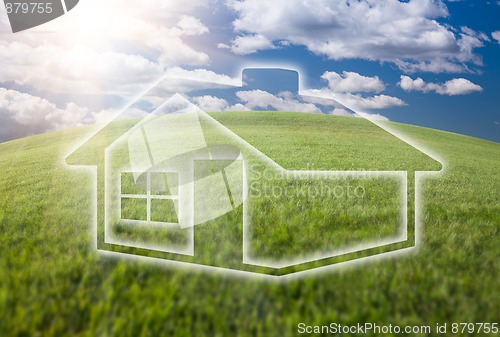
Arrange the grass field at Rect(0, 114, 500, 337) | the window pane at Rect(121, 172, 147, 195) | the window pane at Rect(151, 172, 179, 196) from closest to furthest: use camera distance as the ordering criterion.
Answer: the grass field at Rect(0, 114, 500, 337), the window pane at Rect(151, 172, 179, 196), the window pane at Rect(121, 172, 147, 195)

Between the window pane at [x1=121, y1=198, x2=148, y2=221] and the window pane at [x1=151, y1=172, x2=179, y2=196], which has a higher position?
the window pane at [x1=151, y1=172, x2=179, y2=196]

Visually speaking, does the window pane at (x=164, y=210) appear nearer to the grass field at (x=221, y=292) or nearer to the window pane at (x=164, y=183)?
the window pane at (x=164, y=183)

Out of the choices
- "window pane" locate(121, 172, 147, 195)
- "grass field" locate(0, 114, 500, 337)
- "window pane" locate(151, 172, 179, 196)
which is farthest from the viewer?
"window pane" locate(121, 172, 147, 195)

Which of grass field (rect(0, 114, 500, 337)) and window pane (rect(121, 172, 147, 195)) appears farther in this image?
window pane (rect(121, 172, 147, 195))

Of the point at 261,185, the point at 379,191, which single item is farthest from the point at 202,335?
the point at 379,191

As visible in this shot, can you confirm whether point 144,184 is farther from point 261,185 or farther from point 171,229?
point 261,185

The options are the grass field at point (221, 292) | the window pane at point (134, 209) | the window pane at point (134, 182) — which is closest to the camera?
the grass field at point (221, 292)

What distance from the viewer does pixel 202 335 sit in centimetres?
407

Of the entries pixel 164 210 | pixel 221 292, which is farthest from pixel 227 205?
pixel 221 292

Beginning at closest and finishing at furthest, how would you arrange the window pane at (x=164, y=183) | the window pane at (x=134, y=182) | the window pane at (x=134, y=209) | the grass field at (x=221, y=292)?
the grass field at (x=221, y=292)
the window pane at (x=164, y=183)
the window pane at (x=134, y=209)
the window pane at (x=134, y=182)

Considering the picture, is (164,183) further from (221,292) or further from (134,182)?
(221,292)

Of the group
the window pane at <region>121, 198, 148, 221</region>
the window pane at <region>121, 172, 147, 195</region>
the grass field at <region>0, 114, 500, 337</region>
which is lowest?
the grass field at <region>0, 114, 500, 337</region>

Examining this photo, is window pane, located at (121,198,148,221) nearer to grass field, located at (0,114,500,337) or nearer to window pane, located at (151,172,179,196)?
window pane, located at (151,172,179,196)

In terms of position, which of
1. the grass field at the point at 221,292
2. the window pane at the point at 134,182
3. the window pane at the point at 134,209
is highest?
the window pane at the point at 134,182
